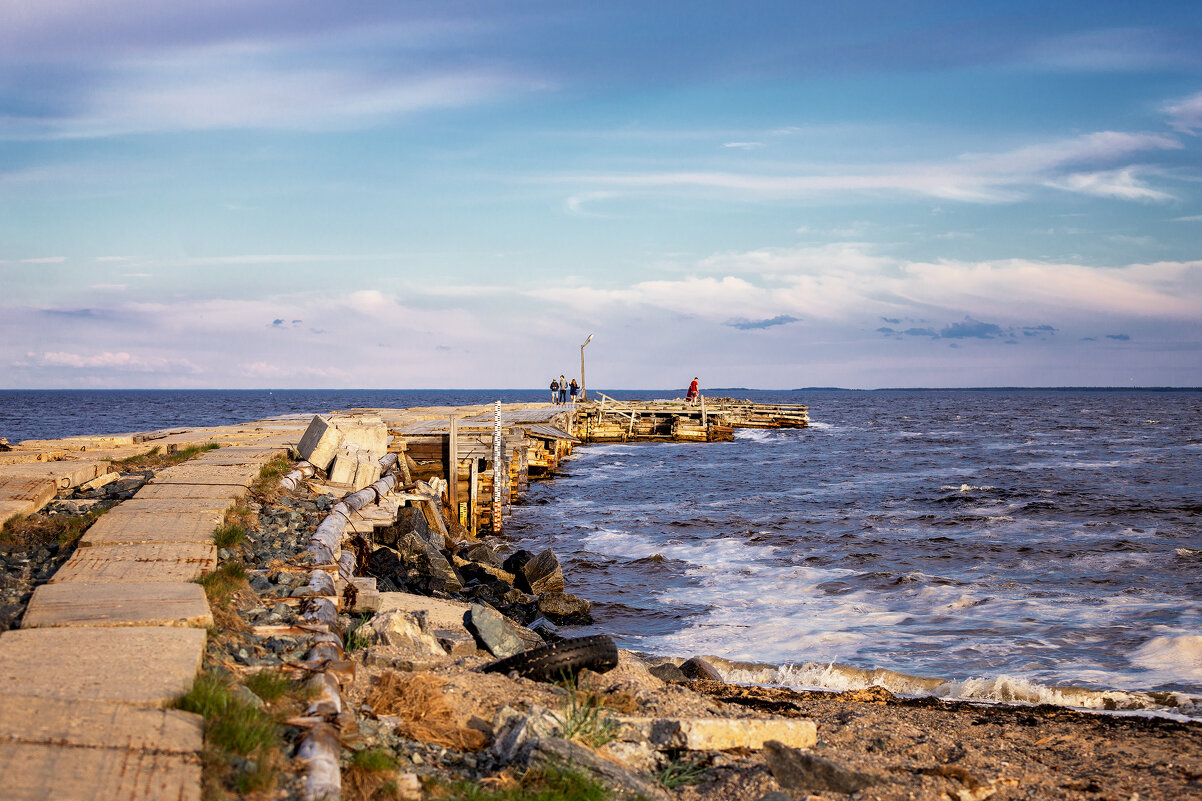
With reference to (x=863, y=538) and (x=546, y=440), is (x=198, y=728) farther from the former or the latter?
(x=546, y=440)

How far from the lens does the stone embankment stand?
380 cm

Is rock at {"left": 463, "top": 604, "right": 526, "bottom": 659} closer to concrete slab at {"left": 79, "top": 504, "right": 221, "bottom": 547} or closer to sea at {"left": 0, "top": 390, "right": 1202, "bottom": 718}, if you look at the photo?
concrete slab at {"left": 79, "top": 504, "right": 221, "bottom": 547}

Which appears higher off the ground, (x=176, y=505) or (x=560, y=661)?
(x=176, y=505)

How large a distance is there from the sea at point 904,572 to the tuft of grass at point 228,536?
17.0 ft

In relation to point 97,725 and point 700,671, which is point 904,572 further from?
point 97,725

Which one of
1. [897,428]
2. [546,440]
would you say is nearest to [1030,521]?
[546,440]

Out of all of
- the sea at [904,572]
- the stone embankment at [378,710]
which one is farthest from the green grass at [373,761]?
the sea at [904,572]

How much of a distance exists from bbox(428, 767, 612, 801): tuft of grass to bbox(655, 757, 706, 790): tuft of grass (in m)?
0.64

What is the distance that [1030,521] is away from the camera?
21.2 m

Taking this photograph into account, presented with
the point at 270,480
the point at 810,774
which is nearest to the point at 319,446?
the point at 270,480

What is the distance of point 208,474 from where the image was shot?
10.3 meters

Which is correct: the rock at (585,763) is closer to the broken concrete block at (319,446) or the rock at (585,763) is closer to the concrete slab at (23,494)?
the concrete slab at (23,494)

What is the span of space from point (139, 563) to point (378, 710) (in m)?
2.69

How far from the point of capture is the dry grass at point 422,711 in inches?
191
